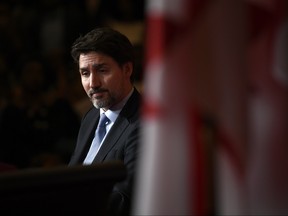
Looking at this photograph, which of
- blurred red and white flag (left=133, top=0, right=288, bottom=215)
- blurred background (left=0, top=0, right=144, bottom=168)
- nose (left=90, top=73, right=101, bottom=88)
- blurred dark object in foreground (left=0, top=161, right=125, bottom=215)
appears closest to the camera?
blurred red and white flag (left=133, top=0, right=288, bottom=215)

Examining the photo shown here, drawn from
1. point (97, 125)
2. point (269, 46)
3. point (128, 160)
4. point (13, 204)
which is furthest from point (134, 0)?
point (269, 46)

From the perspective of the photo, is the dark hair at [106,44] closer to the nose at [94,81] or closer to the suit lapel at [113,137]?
the nose at [94,81]

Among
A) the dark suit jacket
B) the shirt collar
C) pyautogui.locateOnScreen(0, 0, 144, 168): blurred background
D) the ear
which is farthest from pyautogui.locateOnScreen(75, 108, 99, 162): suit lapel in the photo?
pyautogui.locateOnScreen(0, 0, 144, 168): blurred background

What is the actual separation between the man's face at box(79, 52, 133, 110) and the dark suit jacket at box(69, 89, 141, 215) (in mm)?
55

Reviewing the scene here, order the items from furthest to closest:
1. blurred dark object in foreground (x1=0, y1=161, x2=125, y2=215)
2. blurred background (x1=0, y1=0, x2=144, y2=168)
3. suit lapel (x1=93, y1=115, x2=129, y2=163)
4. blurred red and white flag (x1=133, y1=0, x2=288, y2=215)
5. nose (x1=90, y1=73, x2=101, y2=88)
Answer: blurred background (x1=0, y1=0, x2=144, y2=168) < nose (x1=90, y1=73, x2=101, y2=88) < suit lapel (x1=93, y1=115, x2=129, y2=163) < blurred dark object in foreground (x1=0, y1=161, x2=125, y2=215) < blurred red and white flag (x1=133, y1=0, x2=288, y2=215)

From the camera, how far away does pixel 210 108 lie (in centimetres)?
145

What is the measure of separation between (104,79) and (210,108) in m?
1.59

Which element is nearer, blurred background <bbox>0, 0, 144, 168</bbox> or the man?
the man

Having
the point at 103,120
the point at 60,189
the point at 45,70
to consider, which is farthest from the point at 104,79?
the point at 45,70

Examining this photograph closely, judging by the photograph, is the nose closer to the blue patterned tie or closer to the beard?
the beard

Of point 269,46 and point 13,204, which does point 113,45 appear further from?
point 269,46

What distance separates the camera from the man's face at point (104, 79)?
298 centimetres

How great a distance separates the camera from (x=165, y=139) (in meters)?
1.42

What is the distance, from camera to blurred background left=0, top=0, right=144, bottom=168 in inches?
189
